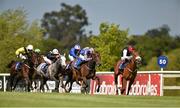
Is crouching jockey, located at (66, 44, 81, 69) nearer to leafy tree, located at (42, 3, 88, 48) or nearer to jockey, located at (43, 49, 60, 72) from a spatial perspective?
jockey, located at (43, 49, 60, 72)

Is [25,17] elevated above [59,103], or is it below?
above

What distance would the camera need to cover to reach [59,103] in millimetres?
16250

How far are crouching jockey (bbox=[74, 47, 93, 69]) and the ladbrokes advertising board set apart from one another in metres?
2.14

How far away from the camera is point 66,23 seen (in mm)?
158250

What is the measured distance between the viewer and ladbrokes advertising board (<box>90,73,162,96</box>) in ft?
101

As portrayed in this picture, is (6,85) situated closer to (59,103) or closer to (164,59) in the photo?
(164,59)

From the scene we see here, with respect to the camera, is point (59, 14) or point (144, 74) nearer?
point (144, 74)

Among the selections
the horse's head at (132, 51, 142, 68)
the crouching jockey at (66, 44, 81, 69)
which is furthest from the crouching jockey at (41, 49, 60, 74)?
the horse's head at (132, 51, 142, 68)

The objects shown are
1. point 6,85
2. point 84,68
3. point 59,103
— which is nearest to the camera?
point 59,103

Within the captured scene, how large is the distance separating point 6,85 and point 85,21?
395ft

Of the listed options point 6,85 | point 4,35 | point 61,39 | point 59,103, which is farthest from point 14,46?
point 61,39

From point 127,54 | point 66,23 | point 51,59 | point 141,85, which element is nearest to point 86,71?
point 127,54

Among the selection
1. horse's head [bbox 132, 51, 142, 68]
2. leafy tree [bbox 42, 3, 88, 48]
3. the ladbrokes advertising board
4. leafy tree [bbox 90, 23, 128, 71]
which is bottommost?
the ladbrokes advertising board

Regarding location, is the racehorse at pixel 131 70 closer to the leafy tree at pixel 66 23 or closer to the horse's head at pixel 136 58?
the horse's head at pixel 136 58
